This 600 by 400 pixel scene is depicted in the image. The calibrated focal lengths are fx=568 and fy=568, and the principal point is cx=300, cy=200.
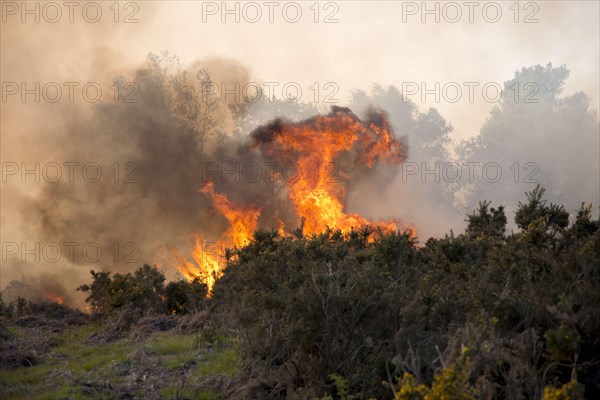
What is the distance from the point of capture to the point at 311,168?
33250mm

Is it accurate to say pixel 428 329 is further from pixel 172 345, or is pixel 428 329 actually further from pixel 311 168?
pixel 311 168

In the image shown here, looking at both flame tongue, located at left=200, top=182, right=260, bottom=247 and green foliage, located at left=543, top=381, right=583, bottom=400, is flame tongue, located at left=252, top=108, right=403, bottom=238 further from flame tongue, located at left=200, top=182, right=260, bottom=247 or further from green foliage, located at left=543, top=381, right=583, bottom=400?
green foliage, located at left=543, top=381, right=583, bottom=400

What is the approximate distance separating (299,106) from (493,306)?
195 feet

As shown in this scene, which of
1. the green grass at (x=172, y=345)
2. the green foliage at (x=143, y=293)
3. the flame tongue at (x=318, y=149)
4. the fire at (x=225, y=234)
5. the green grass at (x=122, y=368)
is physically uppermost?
the flame tongue at (x=318, y=149)

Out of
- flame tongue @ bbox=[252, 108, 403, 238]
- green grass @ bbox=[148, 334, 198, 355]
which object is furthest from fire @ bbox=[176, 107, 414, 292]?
green grass @ bbox=[148, 334, 198, 355]

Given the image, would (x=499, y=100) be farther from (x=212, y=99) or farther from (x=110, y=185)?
(x=110, y=185)

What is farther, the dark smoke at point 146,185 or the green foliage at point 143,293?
the dark smoke at point 146,185

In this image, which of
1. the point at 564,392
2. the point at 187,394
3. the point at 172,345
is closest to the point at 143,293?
the point at 172,345

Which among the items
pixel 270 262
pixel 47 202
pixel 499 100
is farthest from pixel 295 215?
pixel 499 100

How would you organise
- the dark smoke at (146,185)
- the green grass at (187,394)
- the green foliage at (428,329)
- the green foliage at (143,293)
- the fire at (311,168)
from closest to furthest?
the green foliage at (428,329)
the green grass at (187,394)
the green foliage at (143,293)
the fire at (311,168)
the dark smoke at (146,185)

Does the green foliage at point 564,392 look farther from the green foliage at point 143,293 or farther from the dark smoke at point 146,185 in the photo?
the dark smoke at point 146,185

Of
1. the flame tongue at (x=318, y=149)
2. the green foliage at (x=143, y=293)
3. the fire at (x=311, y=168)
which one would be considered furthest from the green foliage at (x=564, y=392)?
the flame tongue at (x=318, y=149)

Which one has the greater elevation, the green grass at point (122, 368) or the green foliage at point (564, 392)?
the green grass at point (122, 368)

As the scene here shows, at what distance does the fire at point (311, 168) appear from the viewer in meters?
31.2
